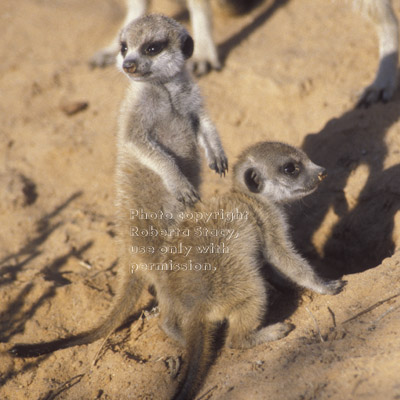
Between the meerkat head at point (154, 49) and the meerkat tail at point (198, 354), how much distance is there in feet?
5.36

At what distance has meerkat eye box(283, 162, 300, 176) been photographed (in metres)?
3.34

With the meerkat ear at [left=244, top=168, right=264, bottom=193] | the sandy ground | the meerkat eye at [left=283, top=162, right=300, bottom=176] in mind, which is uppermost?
the meerkat eye at [left=283, top=162, right=300, bottom=176]

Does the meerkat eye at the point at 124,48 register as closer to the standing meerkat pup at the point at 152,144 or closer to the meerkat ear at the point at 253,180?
the standing meerkat pup at the point at 152,144

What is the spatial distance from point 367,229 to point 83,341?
2.18 metres

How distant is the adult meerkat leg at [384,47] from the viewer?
4805 millimetres

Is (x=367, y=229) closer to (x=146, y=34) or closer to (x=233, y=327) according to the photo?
(x=233, y=327)

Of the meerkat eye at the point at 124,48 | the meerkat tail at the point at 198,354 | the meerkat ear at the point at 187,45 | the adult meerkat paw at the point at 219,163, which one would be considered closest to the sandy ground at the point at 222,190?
the meerkat tail at the point at 198,354

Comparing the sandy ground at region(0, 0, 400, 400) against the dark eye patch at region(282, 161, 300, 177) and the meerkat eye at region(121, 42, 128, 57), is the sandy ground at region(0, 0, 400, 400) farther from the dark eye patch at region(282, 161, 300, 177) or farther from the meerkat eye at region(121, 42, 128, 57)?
the meerkat eye at region(121, 42, 128, 57)

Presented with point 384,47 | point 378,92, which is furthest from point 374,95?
point 384,47

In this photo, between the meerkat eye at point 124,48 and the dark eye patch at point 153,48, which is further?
the meerkat eye at point 124,48

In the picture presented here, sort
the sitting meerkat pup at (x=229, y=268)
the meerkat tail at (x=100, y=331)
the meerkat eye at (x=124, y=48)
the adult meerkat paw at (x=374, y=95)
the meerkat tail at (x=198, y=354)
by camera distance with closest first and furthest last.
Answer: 1. the meerkat tail at (x=198, y=354)
2. the sitting meerkat pup at (x=229, y=268)
3. the meerkat tail at (x=100, y=331)
4. the meerkat eye at (x=124, y=48)
5. the adult meerkat paw at (x=374, y=95)

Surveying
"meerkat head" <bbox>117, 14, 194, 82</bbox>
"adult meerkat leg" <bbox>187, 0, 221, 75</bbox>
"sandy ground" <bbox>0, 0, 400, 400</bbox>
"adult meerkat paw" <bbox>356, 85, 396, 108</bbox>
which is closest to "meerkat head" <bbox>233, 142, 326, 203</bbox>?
"sandy ground" <bbox>0, 0, 400, 400</bbox>

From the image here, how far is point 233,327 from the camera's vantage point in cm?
300

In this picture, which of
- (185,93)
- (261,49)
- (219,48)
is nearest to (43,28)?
(219,48)
